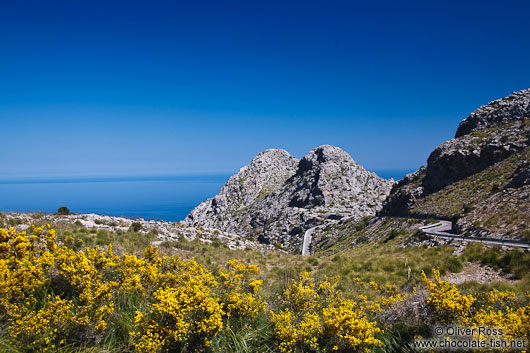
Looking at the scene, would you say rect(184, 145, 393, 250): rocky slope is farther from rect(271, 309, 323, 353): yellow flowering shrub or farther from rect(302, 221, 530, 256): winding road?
rect(271, 309, 323, 353): yellow flowering shrub

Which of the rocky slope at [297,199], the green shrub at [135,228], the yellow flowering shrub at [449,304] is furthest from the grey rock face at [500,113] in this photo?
the green shrub at [135,228]

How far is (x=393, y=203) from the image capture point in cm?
6281

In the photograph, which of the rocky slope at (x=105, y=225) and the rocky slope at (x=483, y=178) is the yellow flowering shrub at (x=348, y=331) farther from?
the rocky slope at (x=483, y=178)

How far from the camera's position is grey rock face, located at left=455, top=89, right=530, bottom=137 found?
62.6 metres

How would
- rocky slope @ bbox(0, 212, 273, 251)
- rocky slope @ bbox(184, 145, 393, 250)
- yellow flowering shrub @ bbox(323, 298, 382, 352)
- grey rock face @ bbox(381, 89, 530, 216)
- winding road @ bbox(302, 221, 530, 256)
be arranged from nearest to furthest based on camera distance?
1. yellow flowering shrub @ bbox(323, 298, 382, 352)
2. rocky slope @ bbox(0, 212, 273, 251)
3. winding road @ bbox(302, 221, 530, 256)
4. grey rock face @ bbox(381, 89, 530, 216)
5. rocky slope @ bbox(184, 145, 393, 250)

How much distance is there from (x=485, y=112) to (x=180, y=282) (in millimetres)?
89918

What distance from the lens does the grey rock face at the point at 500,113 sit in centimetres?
6259

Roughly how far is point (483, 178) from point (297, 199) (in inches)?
2628

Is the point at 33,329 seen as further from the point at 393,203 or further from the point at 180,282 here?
the point at 393,203

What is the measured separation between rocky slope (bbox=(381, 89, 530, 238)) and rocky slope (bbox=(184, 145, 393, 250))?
2677cm

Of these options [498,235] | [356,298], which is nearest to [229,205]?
[498,235]

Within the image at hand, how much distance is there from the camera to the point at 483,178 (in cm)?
4653

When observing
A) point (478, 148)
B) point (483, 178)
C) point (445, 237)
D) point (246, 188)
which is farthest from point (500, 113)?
point (246, 188)

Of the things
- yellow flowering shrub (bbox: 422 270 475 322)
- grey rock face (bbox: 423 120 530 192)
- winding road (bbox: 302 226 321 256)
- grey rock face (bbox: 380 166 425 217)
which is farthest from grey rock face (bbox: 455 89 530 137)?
yellow flowering shrub (bbox: 422 270 475 322)
